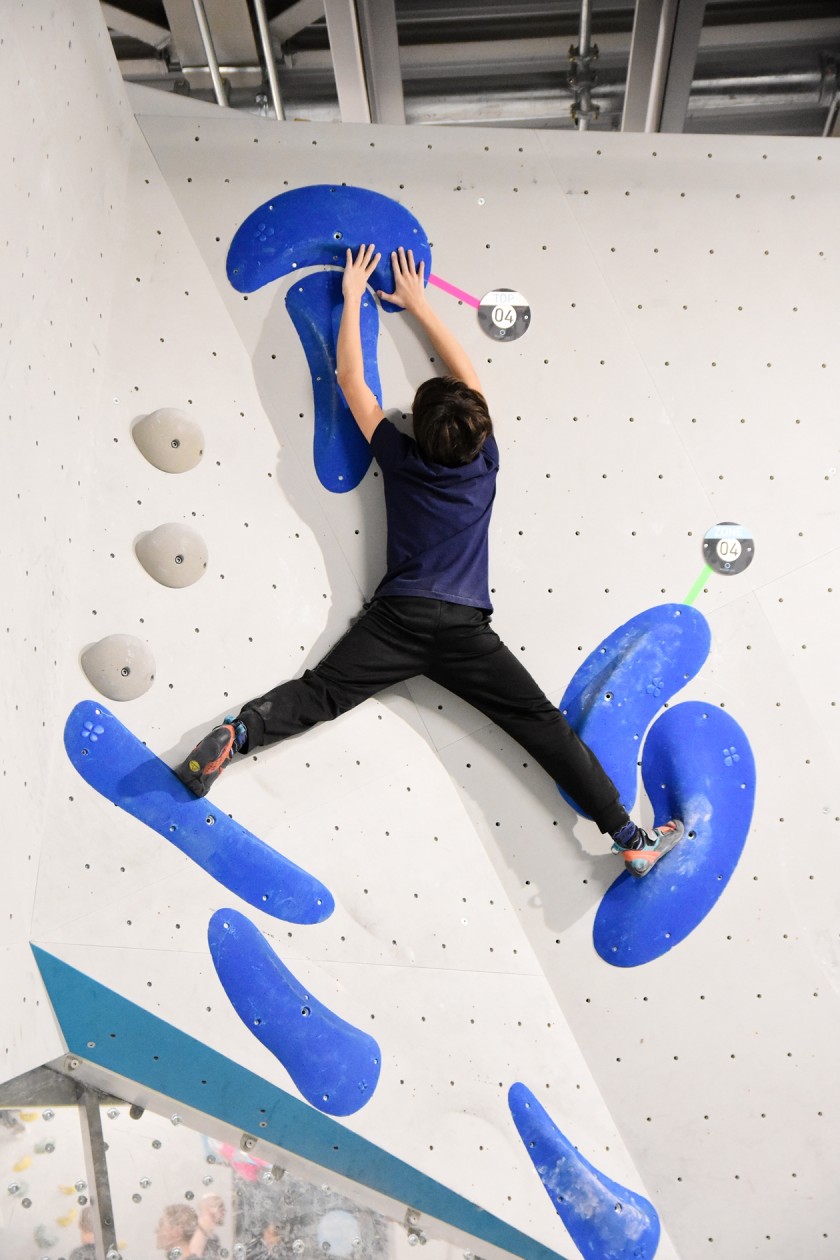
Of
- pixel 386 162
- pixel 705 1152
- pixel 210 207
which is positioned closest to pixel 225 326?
pixel 210 207

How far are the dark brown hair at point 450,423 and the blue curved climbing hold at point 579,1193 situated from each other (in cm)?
138

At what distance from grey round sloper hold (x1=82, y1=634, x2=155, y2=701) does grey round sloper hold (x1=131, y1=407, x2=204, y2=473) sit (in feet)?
1.29

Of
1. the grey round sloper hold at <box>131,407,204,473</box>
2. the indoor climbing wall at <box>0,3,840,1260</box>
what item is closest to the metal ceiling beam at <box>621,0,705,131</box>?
the indoor climbing wall at <box>0,3,840,1260</box>

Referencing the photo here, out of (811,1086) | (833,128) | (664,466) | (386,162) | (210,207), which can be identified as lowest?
(811,1086)

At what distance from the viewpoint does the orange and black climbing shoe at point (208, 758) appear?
193 centimetres

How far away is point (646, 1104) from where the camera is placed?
216cm

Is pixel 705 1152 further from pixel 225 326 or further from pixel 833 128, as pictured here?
pixel 833 128

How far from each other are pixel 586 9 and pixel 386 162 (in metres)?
0.68

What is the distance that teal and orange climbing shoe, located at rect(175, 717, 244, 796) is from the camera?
1.93 meters

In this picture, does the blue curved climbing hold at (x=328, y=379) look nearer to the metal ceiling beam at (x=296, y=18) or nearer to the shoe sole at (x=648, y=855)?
the metal ceiling beam at (x=296, y=18)

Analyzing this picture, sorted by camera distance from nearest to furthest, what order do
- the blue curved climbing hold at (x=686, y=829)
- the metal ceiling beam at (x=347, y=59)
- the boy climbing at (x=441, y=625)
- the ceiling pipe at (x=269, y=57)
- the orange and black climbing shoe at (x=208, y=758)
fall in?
the orange and black climbing shoe at (x=208, y=758) < the boy climbing at (x=441, y=625) < the blue curved climbing hold at (x=686, y=829) < the metal ceiling beam at (x=347, y=59) < the ceiling pipe at (x=269, y=57)

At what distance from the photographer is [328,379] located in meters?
2.19

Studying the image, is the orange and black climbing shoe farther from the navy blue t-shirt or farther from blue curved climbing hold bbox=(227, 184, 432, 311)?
blue curved climbing hold bbox=(227, 184, 432, 311)

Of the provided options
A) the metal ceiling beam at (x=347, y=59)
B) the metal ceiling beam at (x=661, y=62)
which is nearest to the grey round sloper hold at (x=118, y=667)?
the metal ceiling beam at (x=347, y=59)
